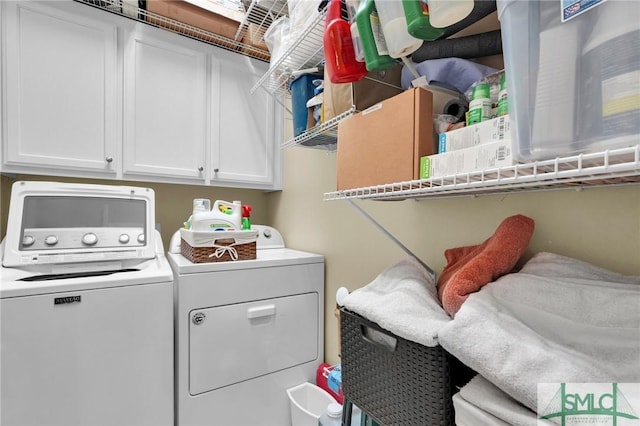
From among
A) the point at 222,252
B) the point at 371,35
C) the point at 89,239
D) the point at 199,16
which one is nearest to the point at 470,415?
the point at 371,35

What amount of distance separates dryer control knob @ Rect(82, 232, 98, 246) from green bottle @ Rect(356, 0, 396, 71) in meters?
1.42

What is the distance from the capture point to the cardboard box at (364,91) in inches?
37.5

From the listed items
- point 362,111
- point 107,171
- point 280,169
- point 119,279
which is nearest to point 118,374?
point 119,279

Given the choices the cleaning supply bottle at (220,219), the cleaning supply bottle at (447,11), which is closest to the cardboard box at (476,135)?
the cleaning supply bottle at (447,11)

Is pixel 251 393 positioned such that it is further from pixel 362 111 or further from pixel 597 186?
pixel 597 186

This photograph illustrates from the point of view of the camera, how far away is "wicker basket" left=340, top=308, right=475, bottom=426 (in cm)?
64

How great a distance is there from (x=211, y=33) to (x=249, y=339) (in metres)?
1.80

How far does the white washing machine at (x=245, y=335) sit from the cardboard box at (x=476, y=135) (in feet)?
3.62

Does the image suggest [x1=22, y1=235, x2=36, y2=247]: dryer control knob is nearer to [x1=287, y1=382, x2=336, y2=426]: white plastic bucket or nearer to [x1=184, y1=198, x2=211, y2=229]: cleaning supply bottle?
[x1=184, y1=198, x2=211, y2=229]: cleaning supply bottle

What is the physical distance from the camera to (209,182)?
2.03 m

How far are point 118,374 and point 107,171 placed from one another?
3.59 ft

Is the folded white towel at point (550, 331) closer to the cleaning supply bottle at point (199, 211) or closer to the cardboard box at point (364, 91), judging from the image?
the cardboard box at point (364, 91)

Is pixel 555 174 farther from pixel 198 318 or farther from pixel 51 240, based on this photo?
pixel 51 240

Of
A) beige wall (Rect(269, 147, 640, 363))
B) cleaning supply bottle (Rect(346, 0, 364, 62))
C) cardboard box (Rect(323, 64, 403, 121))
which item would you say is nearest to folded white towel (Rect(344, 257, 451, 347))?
beige wall (Rect(269, 147, 640, 363))
